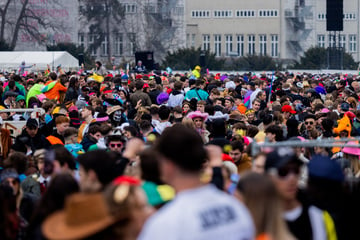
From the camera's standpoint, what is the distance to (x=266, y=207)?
5.16 metres

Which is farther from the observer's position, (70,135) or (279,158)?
(70,135)

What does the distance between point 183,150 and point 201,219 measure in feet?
1.15

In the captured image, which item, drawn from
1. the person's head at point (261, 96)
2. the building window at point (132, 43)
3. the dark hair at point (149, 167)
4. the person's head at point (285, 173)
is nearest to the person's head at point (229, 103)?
the person's head at point (261, 96)

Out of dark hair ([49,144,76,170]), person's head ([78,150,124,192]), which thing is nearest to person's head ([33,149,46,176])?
dark hair ([49,144,76,170])

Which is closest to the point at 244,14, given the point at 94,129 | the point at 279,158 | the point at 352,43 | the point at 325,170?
the point at 352,43

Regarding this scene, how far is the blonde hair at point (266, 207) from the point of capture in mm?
5133

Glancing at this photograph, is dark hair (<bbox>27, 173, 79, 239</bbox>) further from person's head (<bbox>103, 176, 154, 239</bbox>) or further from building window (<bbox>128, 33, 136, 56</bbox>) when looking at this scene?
building window (<bbox>128, 33, 136, 56</bbox>)

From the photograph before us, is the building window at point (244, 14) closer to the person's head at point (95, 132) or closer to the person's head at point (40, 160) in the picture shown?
the person's head at point (95, 132)

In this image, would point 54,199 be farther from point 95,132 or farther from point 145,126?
point 145,126

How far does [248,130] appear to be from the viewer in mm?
11750

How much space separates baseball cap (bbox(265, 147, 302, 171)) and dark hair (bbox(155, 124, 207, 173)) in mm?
651

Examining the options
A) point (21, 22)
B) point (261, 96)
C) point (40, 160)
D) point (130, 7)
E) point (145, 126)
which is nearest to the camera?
point (40, 160)

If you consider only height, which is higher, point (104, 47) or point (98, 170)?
point (104, 47)

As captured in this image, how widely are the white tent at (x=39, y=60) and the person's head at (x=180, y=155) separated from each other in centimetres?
3983
